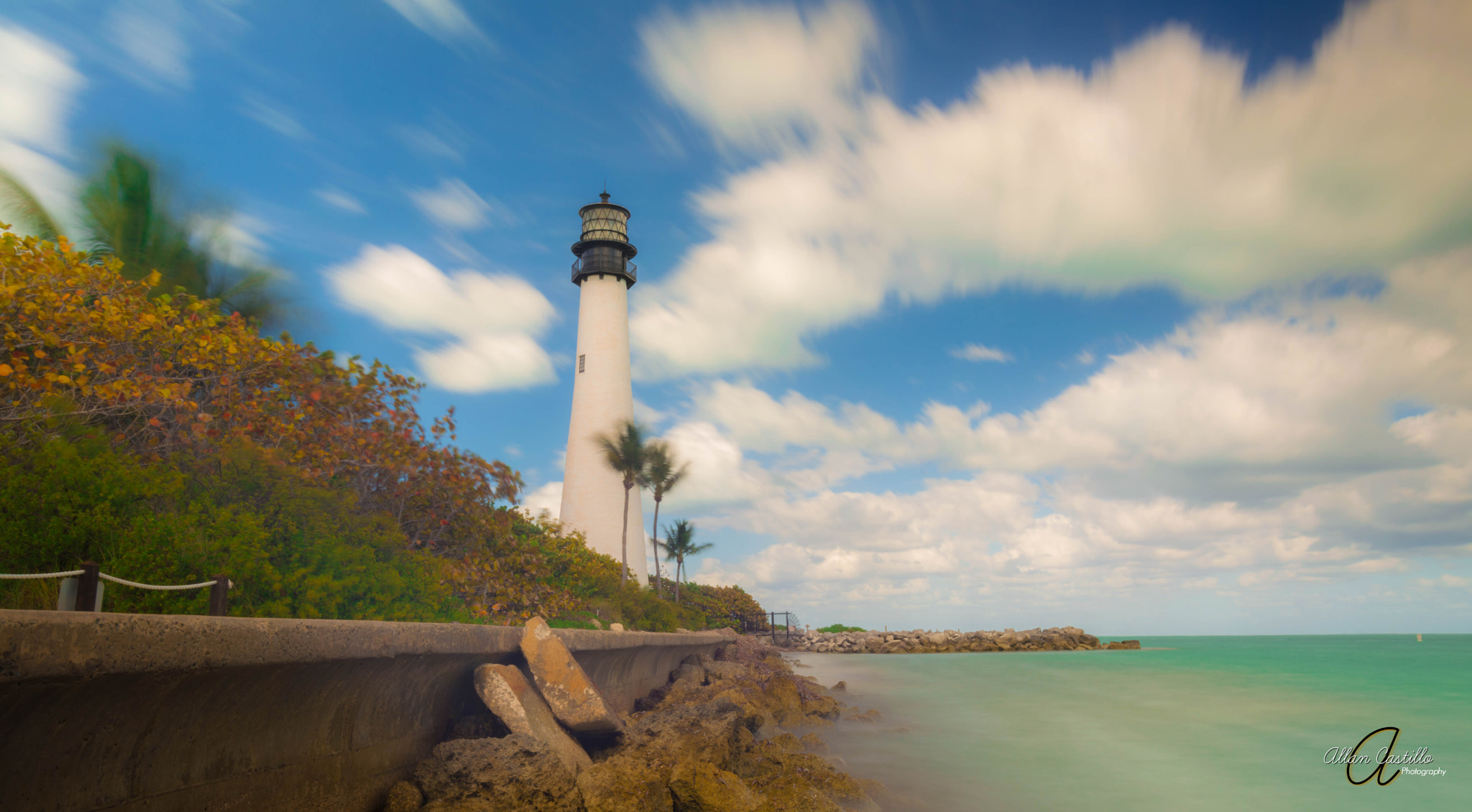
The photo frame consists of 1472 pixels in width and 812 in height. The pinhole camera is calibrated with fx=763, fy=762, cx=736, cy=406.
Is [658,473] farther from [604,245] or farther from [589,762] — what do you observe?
[589,762]

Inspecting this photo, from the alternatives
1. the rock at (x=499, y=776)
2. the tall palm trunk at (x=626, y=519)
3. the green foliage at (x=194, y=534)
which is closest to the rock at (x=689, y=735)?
the rock at (x=499, y=776)

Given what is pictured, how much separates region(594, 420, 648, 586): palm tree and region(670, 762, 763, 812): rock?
63.7ft

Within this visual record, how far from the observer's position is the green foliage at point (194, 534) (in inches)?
175

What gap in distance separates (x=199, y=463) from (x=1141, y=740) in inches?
478

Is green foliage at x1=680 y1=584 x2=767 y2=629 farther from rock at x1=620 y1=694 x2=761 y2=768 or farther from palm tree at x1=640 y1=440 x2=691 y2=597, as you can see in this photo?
rock at x1=620 y1=694 x2=761 y2=768

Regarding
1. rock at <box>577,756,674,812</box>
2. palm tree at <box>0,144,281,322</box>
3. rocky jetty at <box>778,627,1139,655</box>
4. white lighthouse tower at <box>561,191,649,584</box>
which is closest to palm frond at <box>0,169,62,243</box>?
palm tree at <box>0,144,281,322</box>

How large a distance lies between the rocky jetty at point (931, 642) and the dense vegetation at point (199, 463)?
1413 inches

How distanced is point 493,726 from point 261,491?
3.30 metres

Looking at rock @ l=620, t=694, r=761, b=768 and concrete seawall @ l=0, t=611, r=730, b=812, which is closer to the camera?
concrete seawall @ l=0, t=611, r=730, b=812

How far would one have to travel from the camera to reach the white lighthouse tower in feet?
78.3

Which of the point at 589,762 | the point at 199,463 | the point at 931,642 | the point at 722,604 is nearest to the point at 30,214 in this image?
the point at 199,463

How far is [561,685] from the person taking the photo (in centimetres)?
452

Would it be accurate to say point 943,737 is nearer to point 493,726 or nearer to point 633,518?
point 493,726

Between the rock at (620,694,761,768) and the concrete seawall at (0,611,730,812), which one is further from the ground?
the concrete seawall at (0,611,730,812)
